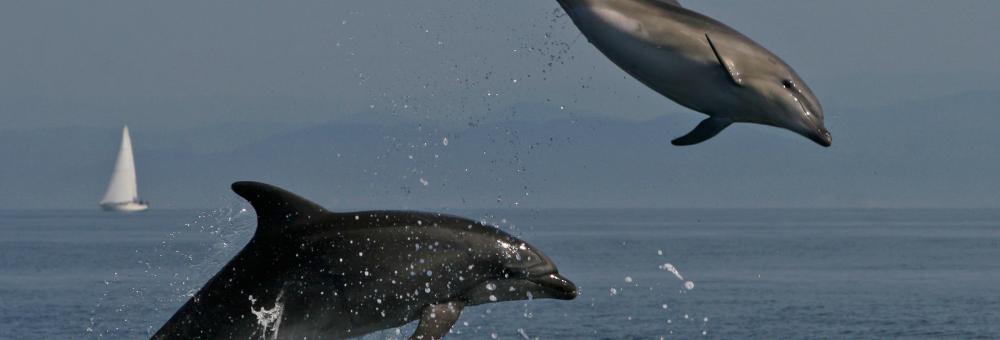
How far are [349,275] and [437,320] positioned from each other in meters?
0.70

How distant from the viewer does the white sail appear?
6160 inches

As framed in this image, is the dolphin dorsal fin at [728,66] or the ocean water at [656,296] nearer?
the dolphin dorsal fin at [728,66]

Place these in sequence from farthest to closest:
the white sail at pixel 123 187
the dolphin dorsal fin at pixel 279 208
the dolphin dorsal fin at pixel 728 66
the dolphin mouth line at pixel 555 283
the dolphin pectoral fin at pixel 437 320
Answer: the white sail at pixel 123 187
the dolphin mouth line at pixel 555 283
the dolphin dorsal fin at pixel 279 208
the dolphin pectoral fin at pixel 437 320
the dolphin dorsal fin at pixel 728 66

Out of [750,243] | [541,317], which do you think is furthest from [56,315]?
[750,243]

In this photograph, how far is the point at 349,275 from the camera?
10875 mm

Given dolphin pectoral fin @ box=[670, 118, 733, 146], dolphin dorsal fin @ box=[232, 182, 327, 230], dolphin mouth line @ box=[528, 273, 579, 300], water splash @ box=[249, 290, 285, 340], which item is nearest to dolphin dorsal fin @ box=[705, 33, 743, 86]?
dolphin pectoral fin @ box=[670, 118, 733, 146]

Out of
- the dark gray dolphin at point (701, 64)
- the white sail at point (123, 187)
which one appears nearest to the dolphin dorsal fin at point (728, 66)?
the dark gray dolphin at point (701, 64)

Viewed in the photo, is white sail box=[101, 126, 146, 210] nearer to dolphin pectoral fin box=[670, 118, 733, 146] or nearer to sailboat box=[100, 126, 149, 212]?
sailboat box=[100, 126, 149, 212]

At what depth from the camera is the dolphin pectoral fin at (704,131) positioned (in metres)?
10.2

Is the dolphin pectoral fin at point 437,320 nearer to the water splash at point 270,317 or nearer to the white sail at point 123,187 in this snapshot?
the water splash at point 270,317

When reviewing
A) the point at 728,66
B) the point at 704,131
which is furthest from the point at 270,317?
the point at 728,66

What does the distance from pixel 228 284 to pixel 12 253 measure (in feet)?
329

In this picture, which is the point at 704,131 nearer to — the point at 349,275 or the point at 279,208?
the point at 349,275

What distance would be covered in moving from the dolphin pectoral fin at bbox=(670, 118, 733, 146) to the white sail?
487ft
